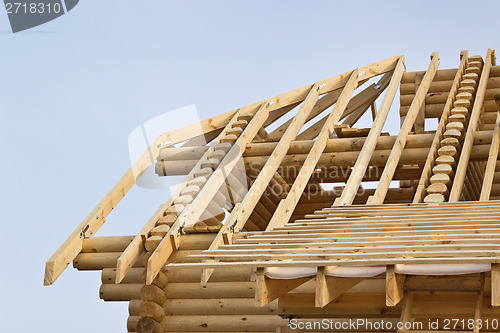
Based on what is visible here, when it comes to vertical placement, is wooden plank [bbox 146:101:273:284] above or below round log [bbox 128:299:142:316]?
above

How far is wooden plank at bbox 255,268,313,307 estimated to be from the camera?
6945mm

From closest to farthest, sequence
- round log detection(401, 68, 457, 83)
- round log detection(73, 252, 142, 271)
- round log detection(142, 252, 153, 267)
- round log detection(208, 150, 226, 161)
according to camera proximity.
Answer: round log detection(142, 252, 153, 267)
round log detection(73, 252, 142, 271)
round log detection(208, 150, 226, 161)
round log detection(401, 68, 457, 83)

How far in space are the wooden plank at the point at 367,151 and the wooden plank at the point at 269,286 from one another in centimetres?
261

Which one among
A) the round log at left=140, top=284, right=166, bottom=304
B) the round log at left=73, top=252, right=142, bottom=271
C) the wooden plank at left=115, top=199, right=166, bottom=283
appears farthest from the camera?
the round log at left=73, top=252, right=142, bottom=271

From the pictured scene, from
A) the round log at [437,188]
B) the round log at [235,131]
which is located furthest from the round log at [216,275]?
the round log at [235,131]

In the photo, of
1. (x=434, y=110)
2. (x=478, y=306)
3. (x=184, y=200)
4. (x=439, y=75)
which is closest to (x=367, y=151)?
(x=184, y=200)

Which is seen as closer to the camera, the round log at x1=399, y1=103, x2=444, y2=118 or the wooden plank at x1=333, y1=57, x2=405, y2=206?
the wooden plank at x1=333, y1=57, x2=405, y2=206

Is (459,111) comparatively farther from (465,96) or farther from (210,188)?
(210,188)

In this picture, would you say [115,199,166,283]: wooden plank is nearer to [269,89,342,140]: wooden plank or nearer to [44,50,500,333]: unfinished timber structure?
[44,50,500,333]: unfinished timber structure

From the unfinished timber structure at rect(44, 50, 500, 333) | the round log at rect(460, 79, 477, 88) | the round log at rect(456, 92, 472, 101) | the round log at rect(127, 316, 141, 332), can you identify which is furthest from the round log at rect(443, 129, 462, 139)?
the round log at rect(127, 316, 141, 332)

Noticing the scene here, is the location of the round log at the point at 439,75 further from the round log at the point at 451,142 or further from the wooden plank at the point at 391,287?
the wooden plank at the point at 391,287

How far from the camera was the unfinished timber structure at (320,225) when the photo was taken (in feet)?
23.2

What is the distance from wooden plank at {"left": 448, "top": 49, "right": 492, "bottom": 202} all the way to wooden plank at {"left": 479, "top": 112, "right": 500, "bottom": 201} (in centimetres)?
28

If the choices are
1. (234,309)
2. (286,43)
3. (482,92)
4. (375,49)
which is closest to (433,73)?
(482,92)
